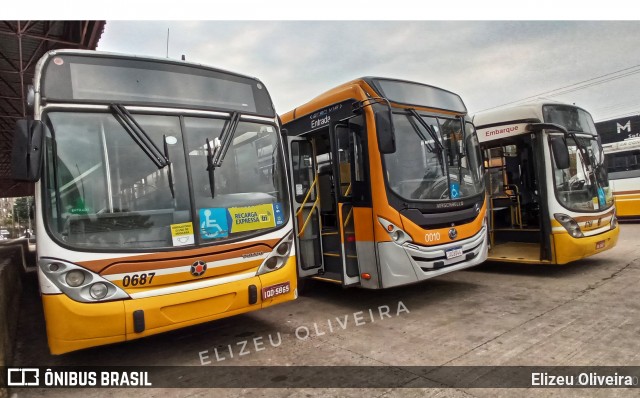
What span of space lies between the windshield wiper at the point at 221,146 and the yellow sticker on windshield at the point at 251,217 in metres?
0.33

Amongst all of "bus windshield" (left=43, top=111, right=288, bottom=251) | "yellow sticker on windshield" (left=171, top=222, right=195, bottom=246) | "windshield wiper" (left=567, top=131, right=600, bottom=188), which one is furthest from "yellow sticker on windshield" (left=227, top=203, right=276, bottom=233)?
"windshield wiper" (left=567, top=131, right=600, bottom=188)

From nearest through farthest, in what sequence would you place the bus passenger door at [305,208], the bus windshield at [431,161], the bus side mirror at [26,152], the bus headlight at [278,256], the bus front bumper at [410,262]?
the bus side mirror at [26,152] → the bus headlight at [278,256] → the bus front bumper at [410,262] → the bus windshield at [431,161] → the bus passenger door at [305,208]

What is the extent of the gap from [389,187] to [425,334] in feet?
6.04

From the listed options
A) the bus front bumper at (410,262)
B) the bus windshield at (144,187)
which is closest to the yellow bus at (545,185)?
the bus front bumper at (410,262)

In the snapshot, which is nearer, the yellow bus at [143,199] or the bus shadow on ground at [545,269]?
the yellow bus at [143,199]

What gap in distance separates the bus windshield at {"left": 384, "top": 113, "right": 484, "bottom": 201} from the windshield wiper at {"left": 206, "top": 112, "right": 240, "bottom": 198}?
2.03 metres

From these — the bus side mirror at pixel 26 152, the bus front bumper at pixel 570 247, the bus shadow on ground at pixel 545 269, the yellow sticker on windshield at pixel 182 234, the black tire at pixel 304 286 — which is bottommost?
the bus shadow on ground at pixel 545 269

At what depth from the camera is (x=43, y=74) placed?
3.56 meters

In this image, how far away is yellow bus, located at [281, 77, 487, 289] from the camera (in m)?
5.18

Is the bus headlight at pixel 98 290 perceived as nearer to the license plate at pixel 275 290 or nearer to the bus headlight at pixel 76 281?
the bus headlight at pixel 76 281

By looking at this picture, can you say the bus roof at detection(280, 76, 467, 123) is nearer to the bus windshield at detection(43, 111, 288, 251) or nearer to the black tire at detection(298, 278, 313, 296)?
the bus windshield at detection(43, 111, 288, 251)

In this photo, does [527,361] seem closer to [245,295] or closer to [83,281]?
[245,295]

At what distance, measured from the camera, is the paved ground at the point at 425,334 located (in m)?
3.65

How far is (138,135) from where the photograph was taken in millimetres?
3789
